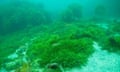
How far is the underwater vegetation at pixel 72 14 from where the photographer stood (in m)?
49.1

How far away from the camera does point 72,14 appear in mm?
49875

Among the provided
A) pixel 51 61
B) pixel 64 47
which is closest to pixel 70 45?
pixel 64 47

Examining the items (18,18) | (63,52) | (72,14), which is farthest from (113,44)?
(18,18)

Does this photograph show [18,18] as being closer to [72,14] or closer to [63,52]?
[72,14]

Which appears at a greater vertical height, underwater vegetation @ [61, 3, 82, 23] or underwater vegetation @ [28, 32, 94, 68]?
underwater vegetation @ [61, 3, 82, 23]

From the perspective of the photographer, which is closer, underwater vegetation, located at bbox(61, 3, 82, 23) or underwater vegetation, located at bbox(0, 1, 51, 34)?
underwater vegetation, located at bbox(0, 1, 51, 34)

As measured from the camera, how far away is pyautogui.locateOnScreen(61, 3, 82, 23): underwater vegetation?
49062 mm

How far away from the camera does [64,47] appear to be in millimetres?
22188

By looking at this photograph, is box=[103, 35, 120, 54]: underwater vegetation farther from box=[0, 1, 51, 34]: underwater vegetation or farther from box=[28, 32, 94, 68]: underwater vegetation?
box=[0, 1, 51, 34]: underwater vegetation

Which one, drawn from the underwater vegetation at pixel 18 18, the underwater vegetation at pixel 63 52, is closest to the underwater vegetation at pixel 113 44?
the underwater vegetation at pixel 63 52

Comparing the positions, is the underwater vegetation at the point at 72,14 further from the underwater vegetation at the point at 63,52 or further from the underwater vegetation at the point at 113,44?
the underwater vegetation at the point at 113,44

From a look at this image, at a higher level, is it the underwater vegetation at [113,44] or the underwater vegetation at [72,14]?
the underwater vegetation at [72,14]

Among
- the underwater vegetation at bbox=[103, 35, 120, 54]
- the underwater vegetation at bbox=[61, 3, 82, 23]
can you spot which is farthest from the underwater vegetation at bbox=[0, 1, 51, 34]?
the underwater vegetation at bbox=[103, 35, 120, 54]

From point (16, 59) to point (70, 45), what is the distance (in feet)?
20.9
